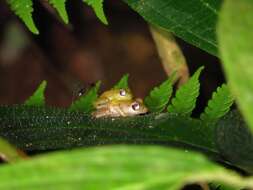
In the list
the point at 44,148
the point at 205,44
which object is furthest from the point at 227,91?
the point at 44,148

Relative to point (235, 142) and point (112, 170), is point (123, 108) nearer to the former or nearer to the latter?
point (235, 142)

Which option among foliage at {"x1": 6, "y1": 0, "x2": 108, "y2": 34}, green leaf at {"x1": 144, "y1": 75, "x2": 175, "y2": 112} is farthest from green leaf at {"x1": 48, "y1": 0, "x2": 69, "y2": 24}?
green leaf at {"x1": 144, "y1": 75, "x2": 175, "y2": 112}

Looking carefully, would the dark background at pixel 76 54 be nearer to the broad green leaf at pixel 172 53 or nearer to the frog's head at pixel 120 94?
the broad green leaf at pixel 172 53

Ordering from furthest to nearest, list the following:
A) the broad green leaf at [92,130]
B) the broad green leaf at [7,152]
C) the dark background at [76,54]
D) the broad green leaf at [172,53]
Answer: the dark background at [76,54] < the broad green leaf at [172,53] < the broad green leaf at [92,130] < the broad green leaf at [7,152]

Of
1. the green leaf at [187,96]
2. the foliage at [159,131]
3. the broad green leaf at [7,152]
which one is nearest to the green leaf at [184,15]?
the foliage at [159,131]

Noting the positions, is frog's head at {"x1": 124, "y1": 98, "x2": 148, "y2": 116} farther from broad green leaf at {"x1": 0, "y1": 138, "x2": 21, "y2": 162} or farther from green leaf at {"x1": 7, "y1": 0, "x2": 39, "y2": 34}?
broad green leaf at {"x1": 0, "y1": 138, "x2": 21, "y2": 162}

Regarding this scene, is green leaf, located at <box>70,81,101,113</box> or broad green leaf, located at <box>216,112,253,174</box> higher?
broad green leaf, located at <box>216,112,253,174</box>

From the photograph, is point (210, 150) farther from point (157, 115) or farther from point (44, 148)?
point (44, 148)
